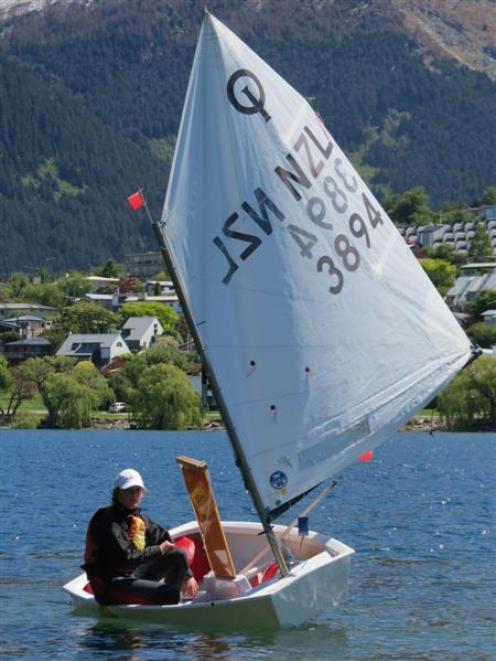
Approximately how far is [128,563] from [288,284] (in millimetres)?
4329

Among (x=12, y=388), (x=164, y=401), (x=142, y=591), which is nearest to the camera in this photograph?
(x=142, y=591)

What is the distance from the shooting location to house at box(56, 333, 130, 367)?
19250cm

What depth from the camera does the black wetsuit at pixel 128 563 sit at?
21531 mm

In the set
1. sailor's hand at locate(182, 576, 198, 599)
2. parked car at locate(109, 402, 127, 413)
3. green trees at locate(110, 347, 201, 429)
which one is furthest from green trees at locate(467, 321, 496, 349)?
sailor's hand at locate(182, 576, 198, 599)

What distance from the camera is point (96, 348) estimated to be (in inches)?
7613

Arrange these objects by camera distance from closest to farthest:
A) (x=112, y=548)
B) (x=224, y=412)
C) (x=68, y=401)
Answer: (x=224, y=412) → (x=112, y=548) → (x=68, y=401)

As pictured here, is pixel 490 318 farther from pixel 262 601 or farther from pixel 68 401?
→ pixel 262 601

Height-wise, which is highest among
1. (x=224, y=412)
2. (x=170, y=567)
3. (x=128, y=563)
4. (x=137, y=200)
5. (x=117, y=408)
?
(x=117, y=408)

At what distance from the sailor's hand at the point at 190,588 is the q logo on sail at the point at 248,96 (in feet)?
21.4

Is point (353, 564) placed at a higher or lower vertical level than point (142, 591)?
lower

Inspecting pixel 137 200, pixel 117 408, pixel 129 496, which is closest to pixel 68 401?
pixel 117 408

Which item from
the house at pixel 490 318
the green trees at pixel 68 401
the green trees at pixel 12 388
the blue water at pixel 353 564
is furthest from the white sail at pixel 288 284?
the house at pixel 490 318

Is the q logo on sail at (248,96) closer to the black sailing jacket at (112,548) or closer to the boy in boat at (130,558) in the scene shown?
the boy in boat at (130,558)

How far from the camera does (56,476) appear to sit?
67.5m
